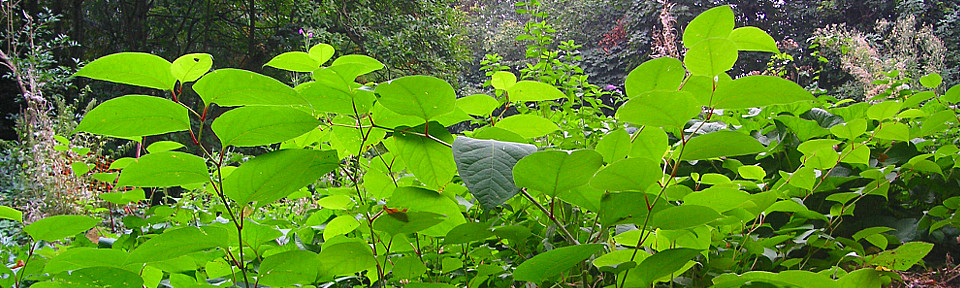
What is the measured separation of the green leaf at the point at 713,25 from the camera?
43cm

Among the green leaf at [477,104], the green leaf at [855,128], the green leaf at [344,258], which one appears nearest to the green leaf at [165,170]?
the green leaf at [344,258]

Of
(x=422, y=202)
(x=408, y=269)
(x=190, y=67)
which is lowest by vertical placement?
(x=408, y=269)

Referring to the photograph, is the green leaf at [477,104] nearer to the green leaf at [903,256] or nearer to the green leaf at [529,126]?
the green leaf at [529,126]

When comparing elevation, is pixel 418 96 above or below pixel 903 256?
above

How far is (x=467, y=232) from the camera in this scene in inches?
16.9

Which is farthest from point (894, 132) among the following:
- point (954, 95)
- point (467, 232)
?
point (467, 232)

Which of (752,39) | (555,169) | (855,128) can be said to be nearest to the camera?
(555,169)

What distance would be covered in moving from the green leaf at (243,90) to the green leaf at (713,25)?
306 millimetres

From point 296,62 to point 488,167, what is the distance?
0.23 m

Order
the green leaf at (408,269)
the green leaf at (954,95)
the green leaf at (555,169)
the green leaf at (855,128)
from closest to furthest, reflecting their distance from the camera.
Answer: the green leaf at (555,169), the green leaf at (408,269), the green leaf at (855,128), the green leaf at (954,95)

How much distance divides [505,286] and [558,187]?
49cm

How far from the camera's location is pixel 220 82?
382mm

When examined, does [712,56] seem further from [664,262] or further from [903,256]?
[903,256]

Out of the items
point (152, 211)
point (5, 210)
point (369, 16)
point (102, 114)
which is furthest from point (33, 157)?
point (369, 16)
